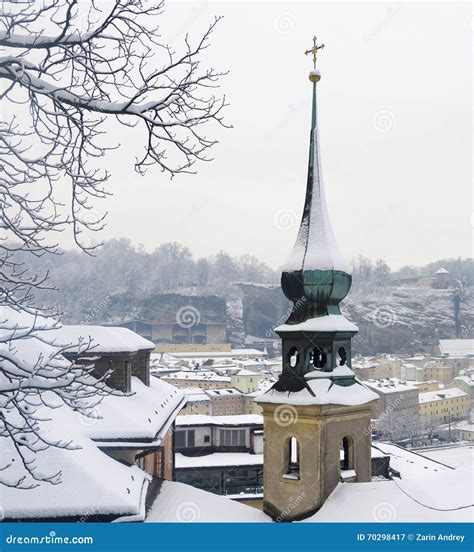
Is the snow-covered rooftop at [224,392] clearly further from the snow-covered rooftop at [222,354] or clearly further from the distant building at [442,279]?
the distant building at [442,279]

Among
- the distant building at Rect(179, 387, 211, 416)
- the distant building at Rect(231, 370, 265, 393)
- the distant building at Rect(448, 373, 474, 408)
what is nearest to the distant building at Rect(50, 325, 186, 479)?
the distant building at Rect(179, 387, 211, 416)

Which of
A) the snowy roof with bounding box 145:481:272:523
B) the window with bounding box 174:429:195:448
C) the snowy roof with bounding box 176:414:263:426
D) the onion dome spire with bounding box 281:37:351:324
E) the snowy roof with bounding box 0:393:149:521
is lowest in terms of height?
the window with bounding box 174:429:195:448

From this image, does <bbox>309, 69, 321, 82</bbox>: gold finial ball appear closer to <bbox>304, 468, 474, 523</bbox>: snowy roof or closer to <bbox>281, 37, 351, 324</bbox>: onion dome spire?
<bbox>281, 37, 351, 324</bbox>: onion dome spire

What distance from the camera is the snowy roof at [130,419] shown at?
41.7 feet

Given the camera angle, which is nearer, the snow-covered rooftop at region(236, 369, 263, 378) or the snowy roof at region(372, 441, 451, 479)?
the snowy roof at region(372, 441, 451, 479)

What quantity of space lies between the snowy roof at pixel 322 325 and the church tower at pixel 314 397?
0.02 metres

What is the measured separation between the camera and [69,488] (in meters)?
10.5

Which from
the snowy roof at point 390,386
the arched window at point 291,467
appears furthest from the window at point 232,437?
the snowy roof at point 390,386

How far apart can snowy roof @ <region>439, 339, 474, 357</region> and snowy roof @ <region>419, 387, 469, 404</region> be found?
16813 mm

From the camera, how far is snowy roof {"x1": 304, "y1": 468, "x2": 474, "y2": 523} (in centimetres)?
1232

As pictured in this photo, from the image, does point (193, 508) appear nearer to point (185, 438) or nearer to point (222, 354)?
point (185, 438)

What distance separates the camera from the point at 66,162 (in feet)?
20.8

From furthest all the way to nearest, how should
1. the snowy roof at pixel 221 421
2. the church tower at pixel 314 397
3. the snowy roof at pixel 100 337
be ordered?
the snowy roof at pixel 221 421, the church tower at pixel 314 397, the snowy roof at pixel 100 337

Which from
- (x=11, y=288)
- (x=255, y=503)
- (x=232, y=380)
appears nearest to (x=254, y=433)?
(x=255, y=503)
